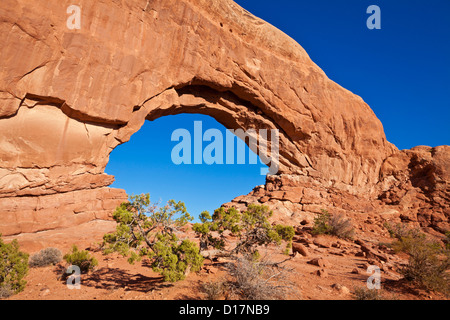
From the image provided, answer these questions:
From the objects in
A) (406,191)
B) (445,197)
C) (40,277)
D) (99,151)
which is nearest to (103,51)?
(99,151)

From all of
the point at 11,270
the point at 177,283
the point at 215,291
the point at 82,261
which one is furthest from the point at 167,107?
the point at 215,291

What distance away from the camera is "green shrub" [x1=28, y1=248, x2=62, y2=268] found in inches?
291

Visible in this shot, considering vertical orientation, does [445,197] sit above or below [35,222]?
above

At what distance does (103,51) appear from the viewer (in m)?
11.1

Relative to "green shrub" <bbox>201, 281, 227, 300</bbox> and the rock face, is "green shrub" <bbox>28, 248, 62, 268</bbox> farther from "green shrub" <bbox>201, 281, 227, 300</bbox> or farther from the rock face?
"green shrub" <bbox>201, 281, 227, 300</bbox>

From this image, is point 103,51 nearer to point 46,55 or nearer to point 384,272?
point 46,55

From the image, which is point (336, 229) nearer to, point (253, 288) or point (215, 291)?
point (253, 288)

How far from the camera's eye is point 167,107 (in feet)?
45.8

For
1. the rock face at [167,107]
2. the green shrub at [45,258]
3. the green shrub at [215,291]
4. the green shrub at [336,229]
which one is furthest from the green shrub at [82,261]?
the green shrub at [336,229]

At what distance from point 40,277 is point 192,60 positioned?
12262 millimetres

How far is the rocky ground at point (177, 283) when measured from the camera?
4.96 metres

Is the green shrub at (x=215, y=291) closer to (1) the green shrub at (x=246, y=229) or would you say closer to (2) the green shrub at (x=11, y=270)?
(1) the green shrub at (x=246, y=229)

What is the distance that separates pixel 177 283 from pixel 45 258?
5.07m

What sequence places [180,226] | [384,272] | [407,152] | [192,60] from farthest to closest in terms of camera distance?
1. [407,152]
2. [192,60]
3. [384,272]
4. [180,226]
